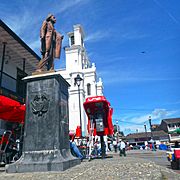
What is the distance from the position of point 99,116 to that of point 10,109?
3.68 meters

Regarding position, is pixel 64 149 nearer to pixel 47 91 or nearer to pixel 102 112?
pixel 47 91

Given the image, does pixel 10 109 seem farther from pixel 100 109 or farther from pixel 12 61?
pixel 12 61

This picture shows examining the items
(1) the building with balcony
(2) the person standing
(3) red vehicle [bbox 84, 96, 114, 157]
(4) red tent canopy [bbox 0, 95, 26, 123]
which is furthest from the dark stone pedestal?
(1) the building with balcony

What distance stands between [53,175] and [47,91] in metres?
2.24

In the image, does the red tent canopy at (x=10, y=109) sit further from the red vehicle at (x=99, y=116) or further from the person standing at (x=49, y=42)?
the person standing at (x=49, y=42)

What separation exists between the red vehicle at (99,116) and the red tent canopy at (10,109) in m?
2.93

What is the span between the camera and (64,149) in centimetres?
500

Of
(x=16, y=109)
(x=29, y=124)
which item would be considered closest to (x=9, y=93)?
(x=16, y=109)

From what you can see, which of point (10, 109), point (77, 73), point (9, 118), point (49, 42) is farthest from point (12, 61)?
point (77, 73)

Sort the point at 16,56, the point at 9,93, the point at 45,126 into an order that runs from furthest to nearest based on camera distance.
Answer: the point at 16,56
the point at 9,93
the point at 45,126

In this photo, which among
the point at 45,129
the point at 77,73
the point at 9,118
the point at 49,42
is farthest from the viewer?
the point at 77,73

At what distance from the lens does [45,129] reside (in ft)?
15.9

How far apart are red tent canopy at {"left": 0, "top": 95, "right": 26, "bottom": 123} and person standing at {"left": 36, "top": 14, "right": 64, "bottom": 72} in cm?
304

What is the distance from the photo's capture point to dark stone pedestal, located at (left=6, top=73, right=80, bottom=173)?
4.43 meters
